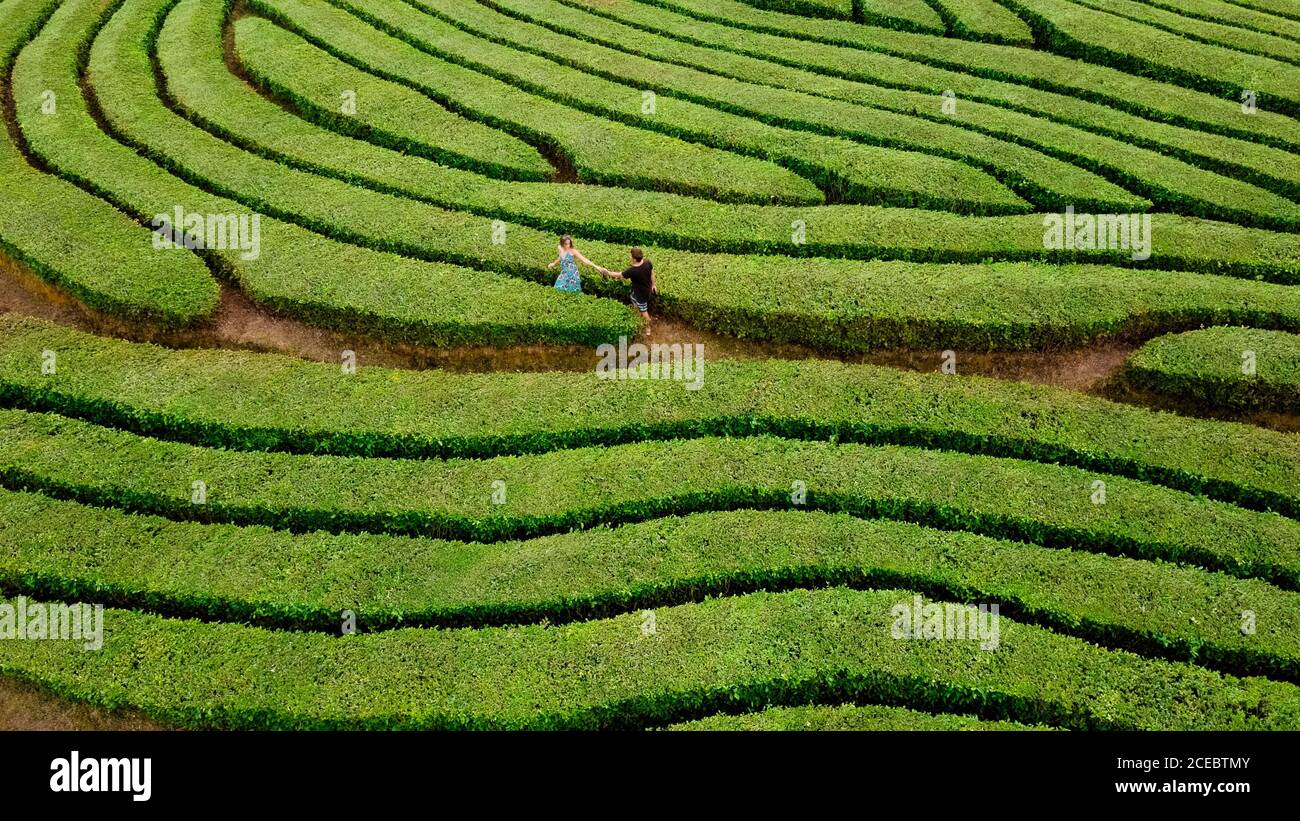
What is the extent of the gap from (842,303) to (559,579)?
8.88 metres

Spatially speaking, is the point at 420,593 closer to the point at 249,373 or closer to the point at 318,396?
the point at 318,396

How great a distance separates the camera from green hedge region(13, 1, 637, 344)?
20062 mm

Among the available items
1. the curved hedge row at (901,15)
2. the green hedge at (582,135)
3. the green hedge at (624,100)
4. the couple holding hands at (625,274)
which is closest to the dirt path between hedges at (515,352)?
the couple holding hands at (625,274)

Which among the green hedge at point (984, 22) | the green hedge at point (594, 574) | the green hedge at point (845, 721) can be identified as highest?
the green hedge at point (984, 22)

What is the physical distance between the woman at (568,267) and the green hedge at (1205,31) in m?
21.9

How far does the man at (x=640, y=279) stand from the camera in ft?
63.9

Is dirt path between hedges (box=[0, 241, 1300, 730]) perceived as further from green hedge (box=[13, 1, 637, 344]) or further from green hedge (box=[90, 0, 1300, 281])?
green hedge (box=[90, 0, 1300, 281])

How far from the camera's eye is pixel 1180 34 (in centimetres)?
2995

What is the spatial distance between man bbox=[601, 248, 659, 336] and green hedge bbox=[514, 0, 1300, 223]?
354 inches

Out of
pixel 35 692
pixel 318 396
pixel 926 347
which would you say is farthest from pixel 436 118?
pixel 35 692

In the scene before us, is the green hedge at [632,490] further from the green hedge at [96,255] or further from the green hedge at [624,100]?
the green hedge at [624,100]

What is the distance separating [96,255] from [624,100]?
1394 centimetres

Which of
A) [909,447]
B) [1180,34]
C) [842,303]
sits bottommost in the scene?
[909,447]

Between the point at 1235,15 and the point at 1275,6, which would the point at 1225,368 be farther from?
the point at 1275,6
